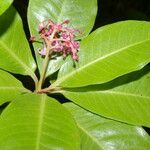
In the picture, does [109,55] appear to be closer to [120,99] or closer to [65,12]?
[120,99]

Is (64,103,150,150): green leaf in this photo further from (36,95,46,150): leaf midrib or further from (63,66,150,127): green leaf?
(36,95,46,150): leaf midrib

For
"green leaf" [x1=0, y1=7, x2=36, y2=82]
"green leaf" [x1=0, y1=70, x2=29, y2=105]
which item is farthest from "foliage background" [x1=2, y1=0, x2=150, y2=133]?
"green leaf" [x1=0, y1=70, x2=29, y2=105]

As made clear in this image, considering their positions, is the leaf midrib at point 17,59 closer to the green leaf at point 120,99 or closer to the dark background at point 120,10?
the green leaf at point 120,99

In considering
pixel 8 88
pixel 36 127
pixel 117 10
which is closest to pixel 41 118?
pixel 36 127

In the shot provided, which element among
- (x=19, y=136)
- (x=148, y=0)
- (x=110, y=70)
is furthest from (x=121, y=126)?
(x=148, y=0)

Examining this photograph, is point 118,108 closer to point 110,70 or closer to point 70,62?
point 110,70

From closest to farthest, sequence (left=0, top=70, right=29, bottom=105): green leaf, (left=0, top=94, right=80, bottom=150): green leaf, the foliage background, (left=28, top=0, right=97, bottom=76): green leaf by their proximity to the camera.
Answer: (left=0, top=94, right=80, bottom=150): green leaf → (left=0, top=70, right=29, bottom=105): green leaf → (left=28, top=0, right=97, bottom=76): green leaf → the foliage background

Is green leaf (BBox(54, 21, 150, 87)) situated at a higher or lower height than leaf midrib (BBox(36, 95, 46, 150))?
lower

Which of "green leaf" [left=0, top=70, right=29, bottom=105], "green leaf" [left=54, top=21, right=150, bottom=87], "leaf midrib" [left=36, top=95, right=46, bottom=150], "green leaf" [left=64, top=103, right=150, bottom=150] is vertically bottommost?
"green leaf" [left=64, top=103, right=150, bottom=150]
